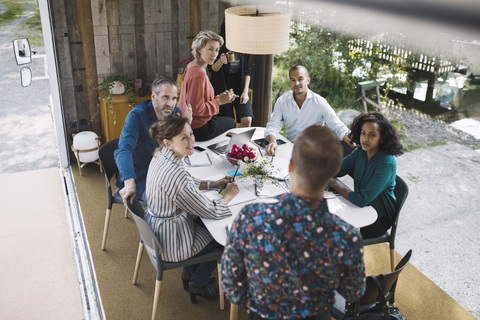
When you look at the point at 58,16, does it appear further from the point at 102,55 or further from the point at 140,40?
the point at 140,40

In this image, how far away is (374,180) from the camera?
2.63m

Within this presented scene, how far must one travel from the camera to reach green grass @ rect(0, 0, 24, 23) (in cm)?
419

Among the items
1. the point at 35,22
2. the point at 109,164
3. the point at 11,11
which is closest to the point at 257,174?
the point at 109,164

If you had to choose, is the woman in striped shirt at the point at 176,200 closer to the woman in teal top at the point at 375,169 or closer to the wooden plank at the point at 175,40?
the woman in teal top at the point at 375,169

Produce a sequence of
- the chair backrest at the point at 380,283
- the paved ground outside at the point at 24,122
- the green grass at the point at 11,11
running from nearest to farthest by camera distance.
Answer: the chair backrest at the point at 380,283 < the green grass at the point at 11,11 < the paved ground outside at the point at 24,122

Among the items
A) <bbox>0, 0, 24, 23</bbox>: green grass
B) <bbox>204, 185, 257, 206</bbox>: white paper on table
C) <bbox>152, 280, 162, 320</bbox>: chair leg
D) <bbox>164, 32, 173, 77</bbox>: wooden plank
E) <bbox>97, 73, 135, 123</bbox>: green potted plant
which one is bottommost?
<bbox>152, 280, 162, 320</bbox>: chair leg

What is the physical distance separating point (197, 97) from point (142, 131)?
554 millimetres

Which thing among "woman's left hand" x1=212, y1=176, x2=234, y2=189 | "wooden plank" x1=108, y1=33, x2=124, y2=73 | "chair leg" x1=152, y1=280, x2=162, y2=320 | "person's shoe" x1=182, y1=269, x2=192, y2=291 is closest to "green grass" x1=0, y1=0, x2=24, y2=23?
"wooden plank" x1=108, y1=33, x2=124, y2=73

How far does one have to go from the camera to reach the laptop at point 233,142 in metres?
3.07

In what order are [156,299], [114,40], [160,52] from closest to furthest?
[156,299] < [114,40] < [160,52]

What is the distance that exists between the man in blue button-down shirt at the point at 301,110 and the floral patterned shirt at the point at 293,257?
6.47 ft

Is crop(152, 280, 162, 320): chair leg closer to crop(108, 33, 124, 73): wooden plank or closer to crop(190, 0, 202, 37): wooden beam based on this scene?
crop(108, 33, 124, 73): wooden plank

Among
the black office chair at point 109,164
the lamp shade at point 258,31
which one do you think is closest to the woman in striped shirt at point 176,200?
the black office chair at point 109,164

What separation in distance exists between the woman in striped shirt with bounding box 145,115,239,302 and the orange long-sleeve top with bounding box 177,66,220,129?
3.19 feet
